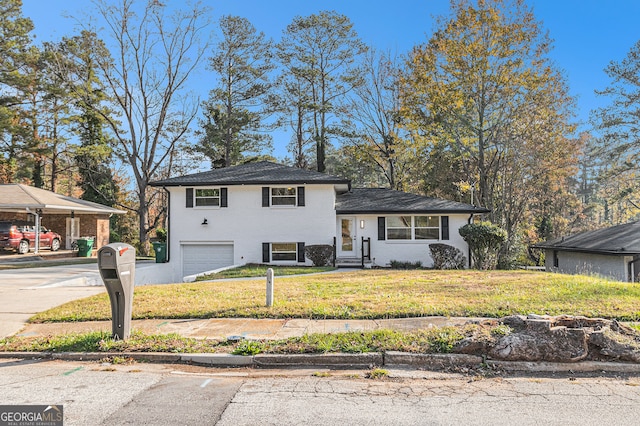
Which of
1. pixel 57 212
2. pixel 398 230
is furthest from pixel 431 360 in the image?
pixel 57 212

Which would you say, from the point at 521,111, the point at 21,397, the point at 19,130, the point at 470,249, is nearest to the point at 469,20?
the point at 521,111

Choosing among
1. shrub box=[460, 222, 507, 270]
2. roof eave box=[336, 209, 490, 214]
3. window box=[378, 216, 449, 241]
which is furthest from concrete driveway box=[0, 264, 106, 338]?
shrub box=[460, 222, 507, 270]

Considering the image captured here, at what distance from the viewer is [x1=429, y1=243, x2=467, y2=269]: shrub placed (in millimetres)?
19625

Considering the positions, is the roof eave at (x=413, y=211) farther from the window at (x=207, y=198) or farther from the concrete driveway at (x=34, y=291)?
the concrete driveway at (x=34, y=291)

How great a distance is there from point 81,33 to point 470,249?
28.5 m

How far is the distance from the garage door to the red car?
34.2ft

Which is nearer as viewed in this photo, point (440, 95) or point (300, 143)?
point (440, 95)

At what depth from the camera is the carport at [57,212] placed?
903 inches

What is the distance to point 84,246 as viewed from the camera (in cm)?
2566

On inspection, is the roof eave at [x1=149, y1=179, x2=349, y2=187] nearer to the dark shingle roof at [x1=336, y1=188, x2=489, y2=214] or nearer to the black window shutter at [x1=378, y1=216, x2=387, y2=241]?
the dark shingle roof at [x1=336, y1=188, x2=489, y2=214]

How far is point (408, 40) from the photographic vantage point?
28.8 metres

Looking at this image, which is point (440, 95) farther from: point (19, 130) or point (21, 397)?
point (19, 130)

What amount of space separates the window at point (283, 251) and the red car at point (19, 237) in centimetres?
1474

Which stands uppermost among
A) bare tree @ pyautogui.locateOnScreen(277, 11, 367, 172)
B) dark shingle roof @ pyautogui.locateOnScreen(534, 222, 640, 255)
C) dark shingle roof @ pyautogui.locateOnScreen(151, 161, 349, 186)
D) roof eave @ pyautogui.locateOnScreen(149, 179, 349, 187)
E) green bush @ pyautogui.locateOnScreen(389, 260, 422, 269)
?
bare tree @ pyautogui.locateOnScreen(277, 11, 367, 172)
